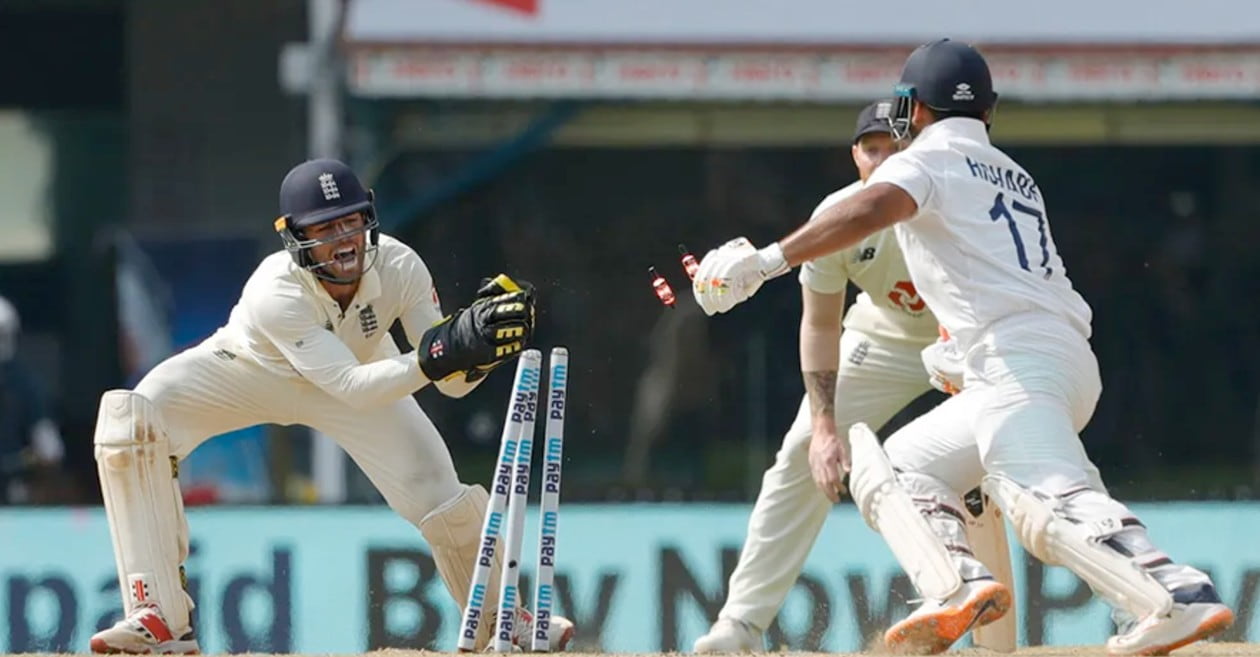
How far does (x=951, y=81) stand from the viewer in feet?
19.2

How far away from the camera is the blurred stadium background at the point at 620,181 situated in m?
11.1

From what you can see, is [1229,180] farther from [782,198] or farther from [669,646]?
[669,646]

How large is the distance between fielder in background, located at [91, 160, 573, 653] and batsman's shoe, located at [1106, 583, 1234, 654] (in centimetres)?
176

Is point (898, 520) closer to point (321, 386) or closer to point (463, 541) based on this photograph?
point (463, 541)

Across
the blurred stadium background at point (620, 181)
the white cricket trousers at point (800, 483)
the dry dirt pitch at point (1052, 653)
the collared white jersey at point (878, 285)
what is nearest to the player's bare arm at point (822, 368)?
the collared white jersey at point (878, 285)

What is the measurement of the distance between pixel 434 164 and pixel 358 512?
10.1 ft

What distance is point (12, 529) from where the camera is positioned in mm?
8695

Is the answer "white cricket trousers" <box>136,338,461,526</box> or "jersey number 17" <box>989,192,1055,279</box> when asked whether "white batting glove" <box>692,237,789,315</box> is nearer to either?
"jersey number 17" <box>989,192,1055,279</box>

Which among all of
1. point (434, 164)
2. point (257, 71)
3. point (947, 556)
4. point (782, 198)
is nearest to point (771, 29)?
point (782, 198)

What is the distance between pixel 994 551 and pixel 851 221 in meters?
1.49

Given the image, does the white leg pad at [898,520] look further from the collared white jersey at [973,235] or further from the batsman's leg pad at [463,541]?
the batsman's leg pad at [463,541]

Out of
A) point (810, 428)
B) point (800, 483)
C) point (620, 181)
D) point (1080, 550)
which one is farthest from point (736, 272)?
point (620, 181)

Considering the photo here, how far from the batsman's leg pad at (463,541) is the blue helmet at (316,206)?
712mm

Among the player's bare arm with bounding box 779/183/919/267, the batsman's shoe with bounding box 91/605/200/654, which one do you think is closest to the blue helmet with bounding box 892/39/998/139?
the player's bare arm with bounding box 779/183/919/267
